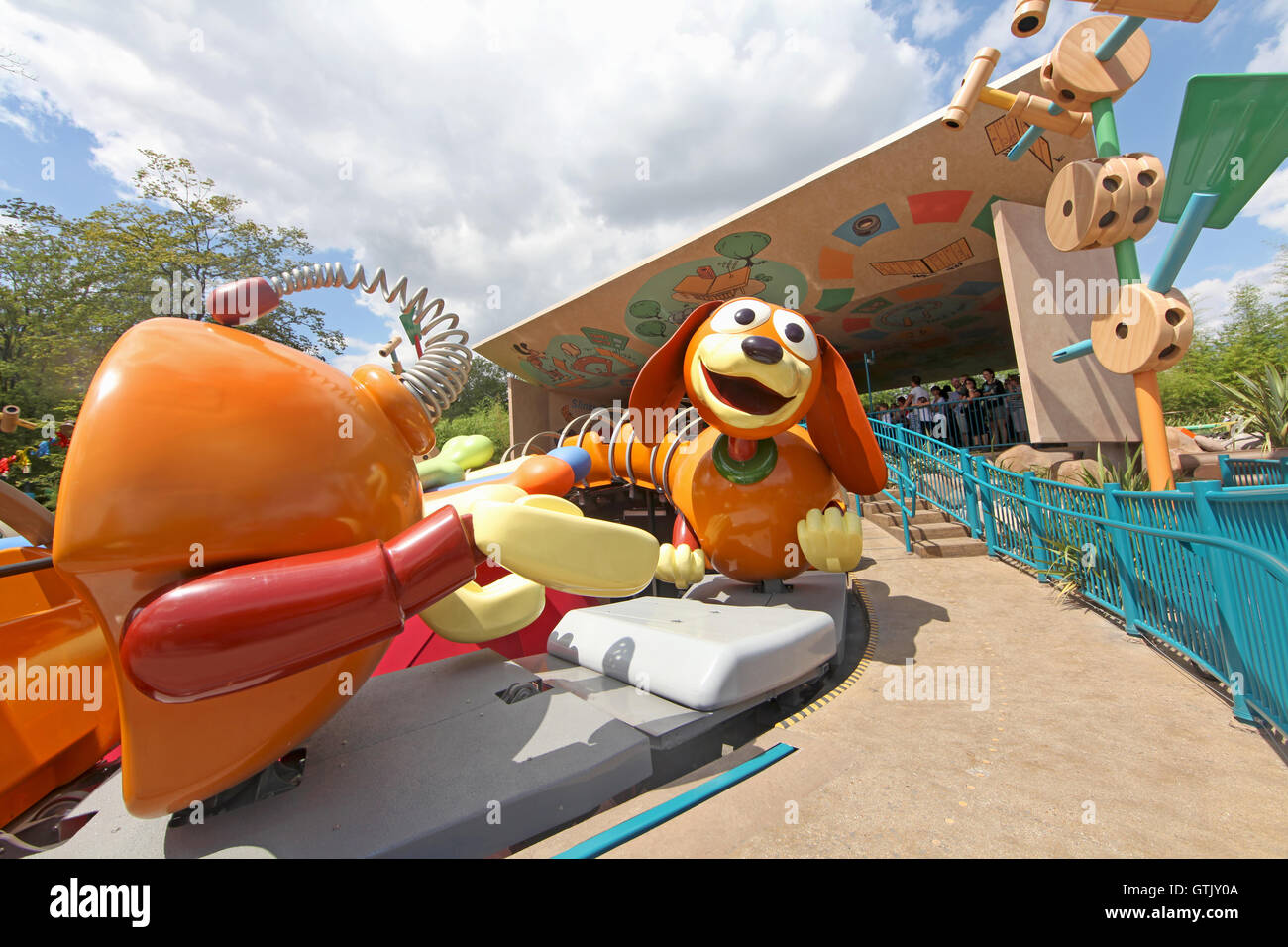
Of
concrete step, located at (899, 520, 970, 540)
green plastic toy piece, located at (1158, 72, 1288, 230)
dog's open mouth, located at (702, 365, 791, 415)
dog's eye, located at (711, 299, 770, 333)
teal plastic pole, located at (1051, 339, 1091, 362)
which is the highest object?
green plastic toy piece, located at (1158, 72, 1288, 230)

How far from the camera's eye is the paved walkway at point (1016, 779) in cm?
186

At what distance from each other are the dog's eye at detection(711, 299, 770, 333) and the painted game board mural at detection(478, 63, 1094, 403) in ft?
20.8

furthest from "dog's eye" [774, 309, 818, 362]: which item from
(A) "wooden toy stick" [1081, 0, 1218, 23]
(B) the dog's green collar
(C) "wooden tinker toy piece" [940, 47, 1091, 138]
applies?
(A) "wooden toy stick" [1081, 0, 1218, 23]

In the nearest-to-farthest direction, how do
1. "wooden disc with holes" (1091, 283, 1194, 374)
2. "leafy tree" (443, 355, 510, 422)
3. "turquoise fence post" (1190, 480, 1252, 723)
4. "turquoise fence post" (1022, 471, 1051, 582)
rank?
"turquoise fence post" (1190, 480, 1252, 723), "wooden disc with holes" (1091, 283, 1194, 374), "turquoise fence post" (1022, 471, 1051, 582), "leafy tree" (443, 355, 510, 422)

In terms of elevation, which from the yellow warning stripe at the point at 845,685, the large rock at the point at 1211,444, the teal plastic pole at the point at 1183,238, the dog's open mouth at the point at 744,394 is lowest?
the yellow warning stripe at the point at 845,685

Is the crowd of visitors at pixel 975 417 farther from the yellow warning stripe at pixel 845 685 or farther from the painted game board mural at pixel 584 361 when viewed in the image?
the painted game board mural at pixel 584 361

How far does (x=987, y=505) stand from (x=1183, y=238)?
3.04 m

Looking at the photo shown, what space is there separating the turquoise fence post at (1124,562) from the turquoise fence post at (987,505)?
232 cm

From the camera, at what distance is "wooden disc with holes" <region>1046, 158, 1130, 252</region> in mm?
5102

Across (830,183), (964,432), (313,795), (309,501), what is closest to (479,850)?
(313,795)

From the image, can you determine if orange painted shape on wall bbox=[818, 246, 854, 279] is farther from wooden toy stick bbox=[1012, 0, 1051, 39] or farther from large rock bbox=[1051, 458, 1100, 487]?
wooden toy stick bbox=[1012, 0, 1051, 39]

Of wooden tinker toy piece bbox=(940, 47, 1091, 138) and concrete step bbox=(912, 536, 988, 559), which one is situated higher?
wooden tinker toy piece bbox=(940, 47, 1091, 138)

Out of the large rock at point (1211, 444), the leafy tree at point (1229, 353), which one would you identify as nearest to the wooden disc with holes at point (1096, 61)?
the large rock at point (1211, 444)
